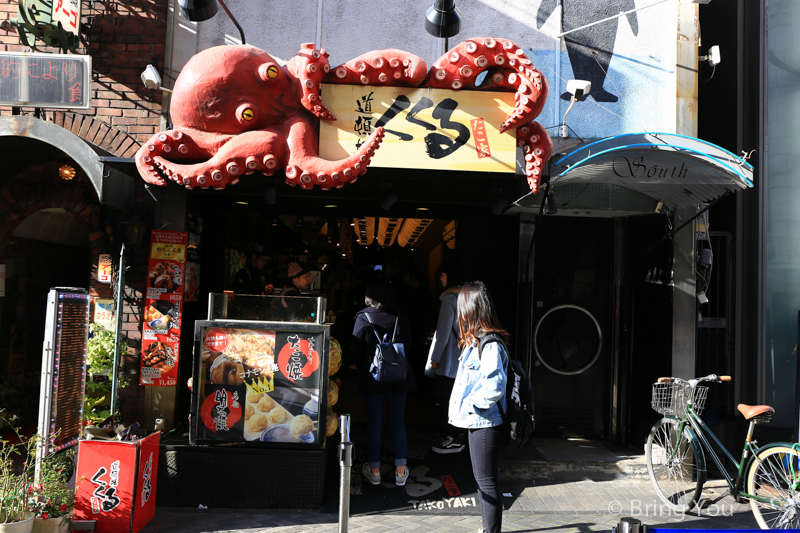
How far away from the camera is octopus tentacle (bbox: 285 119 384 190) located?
491 centimetres

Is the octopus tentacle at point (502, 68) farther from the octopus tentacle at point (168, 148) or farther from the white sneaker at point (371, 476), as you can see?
the white sneaker at point (371, 476)

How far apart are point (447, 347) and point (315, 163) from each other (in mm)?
2643

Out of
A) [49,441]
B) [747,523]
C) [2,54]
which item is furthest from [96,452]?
[747,523]

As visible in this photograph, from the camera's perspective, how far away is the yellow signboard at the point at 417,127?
527 centimetres

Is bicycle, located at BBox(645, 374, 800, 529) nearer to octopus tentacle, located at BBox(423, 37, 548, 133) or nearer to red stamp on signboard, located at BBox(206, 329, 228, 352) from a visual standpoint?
octopus tentacle, located at BBox(423, 37, 548, 133)

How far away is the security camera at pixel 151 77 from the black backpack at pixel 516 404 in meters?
4.70

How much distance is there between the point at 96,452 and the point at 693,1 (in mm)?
7679

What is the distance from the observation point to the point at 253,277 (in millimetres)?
7398

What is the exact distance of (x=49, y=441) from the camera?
4.41 meters

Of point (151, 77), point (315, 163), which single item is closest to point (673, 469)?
point (315, 163)

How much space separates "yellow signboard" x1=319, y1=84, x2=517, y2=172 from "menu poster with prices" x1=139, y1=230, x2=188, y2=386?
2470mm

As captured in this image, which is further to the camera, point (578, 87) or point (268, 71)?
point (578, 87)

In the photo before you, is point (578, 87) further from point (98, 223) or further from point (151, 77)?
point (98, 223)

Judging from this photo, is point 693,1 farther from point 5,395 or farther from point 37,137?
point 5,395
